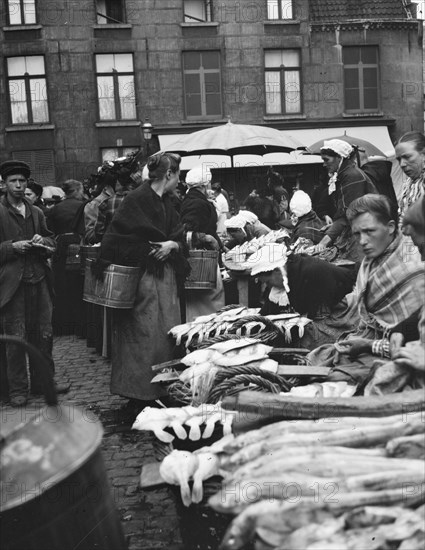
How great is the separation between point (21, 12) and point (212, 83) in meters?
6.94

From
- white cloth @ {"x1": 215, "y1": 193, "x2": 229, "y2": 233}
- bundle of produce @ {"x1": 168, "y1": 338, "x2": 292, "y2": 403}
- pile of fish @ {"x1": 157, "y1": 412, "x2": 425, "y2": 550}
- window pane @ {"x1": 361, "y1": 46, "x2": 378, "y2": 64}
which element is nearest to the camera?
pile of fish @ {"x1": 157, "y1": 412, "x2": 425, "y2": 550}

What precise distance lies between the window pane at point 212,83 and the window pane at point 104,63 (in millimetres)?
3276

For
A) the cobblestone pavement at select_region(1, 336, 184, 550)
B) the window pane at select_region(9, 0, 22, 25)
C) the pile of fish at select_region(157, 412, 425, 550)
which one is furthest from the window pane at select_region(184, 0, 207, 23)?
the pile of fish at select_region(157, 412, 425, 550)

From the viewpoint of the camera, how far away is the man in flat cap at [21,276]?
628 cm

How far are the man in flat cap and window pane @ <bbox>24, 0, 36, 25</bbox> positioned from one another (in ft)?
63.5

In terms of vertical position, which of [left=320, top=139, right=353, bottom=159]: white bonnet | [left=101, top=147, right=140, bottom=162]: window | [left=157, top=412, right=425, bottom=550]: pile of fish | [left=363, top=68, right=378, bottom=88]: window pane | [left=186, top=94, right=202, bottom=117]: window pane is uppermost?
[left=363, top=68, right=378, bottom=88]: window pane

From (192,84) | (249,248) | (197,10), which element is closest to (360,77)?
(192,84)

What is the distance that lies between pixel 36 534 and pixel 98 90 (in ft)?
74.7

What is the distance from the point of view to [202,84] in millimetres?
24031

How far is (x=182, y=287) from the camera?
607cm

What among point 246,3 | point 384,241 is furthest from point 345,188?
point 246,3

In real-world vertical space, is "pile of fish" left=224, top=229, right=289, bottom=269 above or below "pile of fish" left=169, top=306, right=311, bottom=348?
above

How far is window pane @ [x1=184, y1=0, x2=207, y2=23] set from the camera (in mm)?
24312

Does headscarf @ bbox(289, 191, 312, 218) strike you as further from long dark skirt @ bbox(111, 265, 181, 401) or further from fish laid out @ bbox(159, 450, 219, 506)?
fish laid out @ bbox(159, 450, 219, 506)
